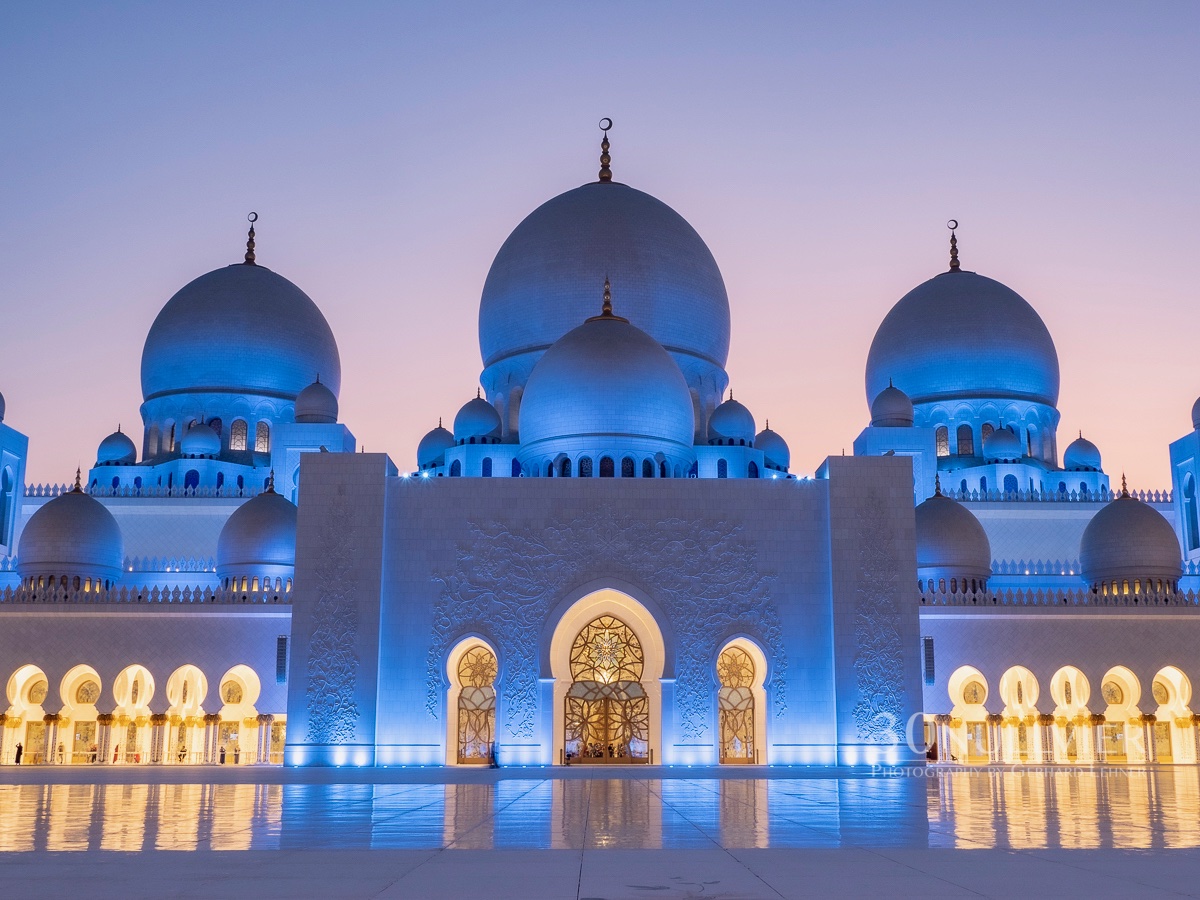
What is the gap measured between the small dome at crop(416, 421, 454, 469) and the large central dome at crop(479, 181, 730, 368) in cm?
159

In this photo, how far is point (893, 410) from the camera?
989 inches

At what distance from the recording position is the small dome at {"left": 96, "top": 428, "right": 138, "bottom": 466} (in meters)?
26.0

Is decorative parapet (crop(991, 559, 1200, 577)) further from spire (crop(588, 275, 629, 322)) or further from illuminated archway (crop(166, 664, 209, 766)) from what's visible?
illuminated archway (crop(166, 664, 209, 766))

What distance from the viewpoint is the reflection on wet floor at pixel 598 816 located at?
5348mm


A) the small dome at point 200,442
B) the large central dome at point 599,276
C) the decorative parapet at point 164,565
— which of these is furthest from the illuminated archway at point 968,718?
the small dome at point 200,442

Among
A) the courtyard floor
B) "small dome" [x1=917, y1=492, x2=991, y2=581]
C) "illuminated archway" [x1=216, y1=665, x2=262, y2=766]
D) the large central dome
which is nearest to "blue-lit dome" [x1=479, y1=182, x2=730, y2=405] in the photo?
the large central dome

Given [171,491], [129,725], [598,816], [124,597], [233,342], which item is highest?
[233,342]

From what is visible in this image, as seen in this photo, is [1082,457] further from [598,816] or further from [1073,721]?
[598,816]

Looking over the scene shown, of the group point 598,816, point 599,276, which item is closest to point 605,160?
point 599,276

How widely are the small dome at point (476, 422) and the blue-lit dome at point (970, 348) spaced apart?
934 centimetres

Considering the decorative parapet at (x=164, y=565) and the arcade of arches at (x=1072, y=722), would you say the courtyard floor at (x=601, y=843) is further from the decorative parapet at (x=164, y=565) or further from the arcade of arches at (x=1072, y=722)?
the decorative parapet at (x=164, y=565)

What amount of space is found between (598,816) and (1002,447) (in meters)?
20.5

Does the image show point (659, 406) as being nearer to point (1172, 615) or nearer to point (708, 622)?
point (708, 622)

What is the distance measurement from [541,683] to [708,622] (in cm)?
240
